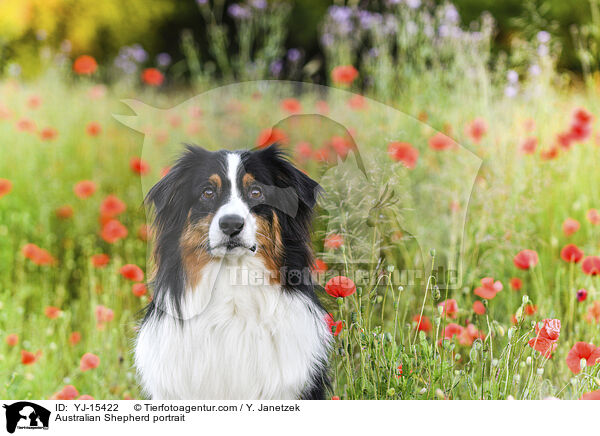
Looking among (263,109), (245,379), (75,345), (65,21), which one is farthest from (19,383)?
(65,21)

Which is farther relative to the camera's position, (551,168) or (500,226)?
(551,168)

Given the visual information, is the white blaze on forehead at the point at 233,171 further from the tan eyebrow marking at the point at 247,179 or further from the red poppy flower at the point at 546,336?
the red poppy flower at the point at 546,336

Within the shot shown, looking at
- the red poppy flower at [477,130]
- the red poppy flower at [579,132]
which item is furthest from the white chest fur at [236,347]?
the red poppy flower at [579,132]

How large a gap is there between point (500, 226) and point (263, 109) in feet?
4.07

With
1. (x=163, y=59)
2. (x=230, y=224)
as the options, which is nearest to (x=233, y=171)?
(x=230, y=224)

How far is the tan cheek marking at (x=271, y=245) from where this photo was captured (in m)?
1.80

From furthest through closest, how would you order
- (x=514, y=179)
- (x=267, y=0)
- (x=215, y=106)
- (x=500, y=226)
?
1. (x=267, y=0)
2. (x=514, y=179)
3. (x=500, y=226)
4. (x=215, y=106)

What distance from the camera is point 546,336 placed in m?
1.80

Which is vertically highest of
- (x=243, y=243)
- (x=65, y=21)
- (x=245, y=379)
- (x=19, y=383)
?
(x=65, y=21)

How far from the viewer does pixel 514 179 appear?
10.1 ft

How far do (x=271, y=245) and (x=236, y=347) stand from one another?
359 mm

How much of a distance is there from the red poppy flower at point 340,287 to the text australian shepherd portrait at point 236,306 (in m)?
0.12

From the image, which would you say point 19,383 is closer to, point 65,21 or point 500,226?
point 500,226

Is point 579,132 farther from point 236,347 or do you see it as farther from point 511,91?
point 236,347
